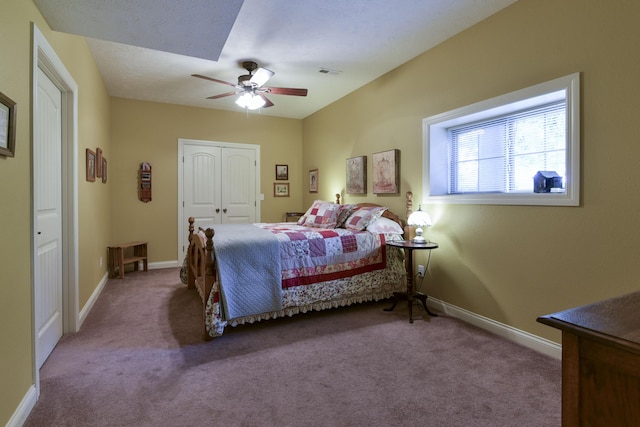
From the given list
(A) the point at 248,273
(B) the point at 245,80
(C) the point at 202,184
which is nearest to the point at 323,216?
(A) the point at 248,273

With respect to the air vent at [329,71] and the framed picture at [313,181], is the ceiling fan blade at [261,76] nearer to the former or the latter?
the air vent at [329,71]

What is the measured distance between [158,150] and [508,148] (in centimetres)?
484

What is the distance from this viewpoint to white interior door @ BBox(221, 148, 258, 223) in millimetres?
5660

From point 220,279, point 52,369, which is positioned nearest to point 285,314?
point 220,279

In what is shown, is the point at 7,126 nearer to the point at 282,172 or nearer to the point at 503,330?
the point at 503,330

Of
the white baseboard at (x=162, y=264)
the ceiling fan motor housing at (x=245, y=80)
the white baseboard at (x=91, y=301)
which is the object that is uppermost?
the ceiling fan motor housing at (x=245, y=80)

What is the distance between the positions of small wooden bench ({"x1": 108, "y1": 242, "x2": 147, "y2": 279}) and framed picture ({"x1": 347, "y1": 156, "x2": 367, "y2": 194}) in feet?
10.7

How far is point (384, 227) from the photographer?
354 cm

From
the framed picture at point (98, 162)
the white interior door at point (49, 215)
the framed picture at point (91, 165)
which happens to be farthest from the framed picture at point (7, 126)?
the framed picture at point (98, 162)

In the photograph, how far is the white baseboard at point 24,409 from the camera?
5.05 ft

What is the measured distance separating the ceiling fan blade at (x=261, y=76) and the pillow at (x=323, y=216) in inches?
66.6

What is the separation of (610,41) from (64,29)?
139 inches

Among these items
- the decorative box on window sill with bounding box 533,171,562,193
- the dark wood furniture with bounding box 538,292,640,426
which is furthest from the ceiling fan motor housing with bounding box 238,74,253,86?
the dark wood furniture with bounding box 538,292,640,426

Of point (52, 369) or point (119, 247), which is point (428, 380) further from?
point (119, 247)
